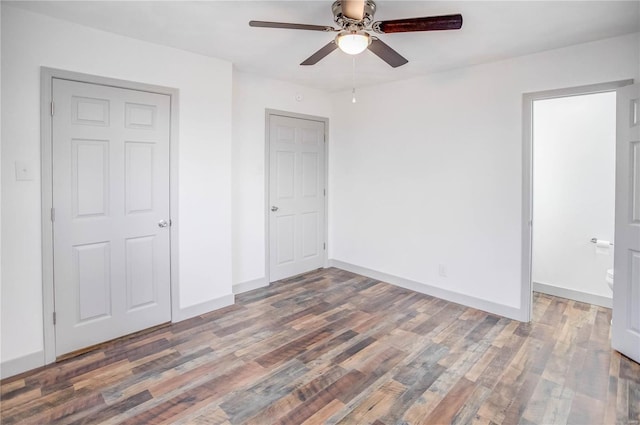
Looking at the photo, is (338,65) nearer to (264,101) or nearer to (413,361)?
(264,101)

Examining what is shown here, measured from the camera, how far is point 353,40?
220 centimetres

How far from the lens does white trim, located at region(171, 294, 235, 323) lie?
3.30 meters

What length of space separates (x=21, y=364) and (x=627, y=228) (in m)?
4.61

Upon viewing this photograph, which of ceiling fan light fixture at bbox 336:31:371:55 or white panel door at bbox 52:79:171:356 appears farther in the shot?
white panel door at bbox 52:79:171:356

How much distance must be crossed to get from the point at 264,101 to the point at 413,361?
325 cm

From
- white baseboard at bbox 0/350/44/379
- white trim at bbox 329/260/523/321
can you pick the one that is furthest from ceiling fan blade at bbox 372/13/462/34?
white baseboard at bbox 0/350/44/379

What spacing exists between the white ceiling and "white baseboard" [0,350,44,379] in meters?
2.47

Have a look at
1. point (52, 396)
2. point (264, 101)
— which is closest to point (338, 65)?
point (264, 101)

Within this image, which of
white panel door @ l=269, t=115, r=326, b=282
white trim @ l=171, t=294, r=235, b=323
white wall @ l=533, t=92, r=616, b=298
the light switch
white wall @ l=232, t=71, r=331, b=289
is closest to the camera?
the light switch

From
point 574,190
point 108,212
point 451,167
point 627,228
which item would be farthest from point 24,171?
point 574,190

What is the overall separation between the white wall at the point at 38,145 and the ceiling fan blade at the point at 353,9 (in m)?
1.82

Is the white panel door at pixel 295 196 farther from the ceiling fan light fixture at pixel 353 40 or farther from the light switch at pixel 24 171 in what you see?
the light switch at pixel 24 171

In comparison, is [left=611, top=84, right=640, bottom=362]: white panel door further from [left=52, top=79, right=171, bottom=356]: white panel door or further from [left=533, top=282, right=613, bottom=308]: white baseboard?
[left=52, top=79, right=171, bottom=356]: white panel door

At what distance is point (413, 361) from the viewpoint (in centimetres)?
260
